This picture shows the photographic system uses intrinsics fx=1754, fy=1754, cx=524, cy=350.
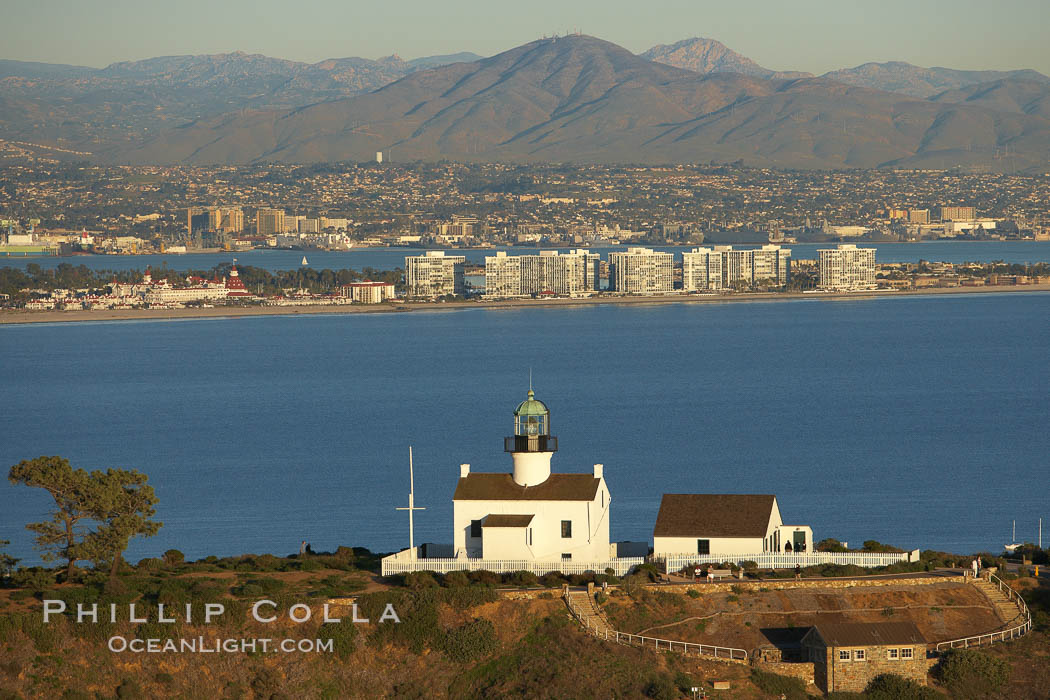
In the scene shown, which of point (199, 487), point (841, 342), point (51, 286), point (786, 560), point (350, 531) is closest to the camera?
point (786, 560)

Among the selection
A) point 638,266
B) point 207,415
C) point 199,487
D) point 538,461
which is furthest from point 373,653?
point 638,266

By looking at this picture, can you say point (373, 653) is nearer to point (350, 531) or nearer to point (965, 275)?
point (350, 531)

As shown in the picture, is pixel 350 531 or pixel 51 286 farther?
pixel 51 286

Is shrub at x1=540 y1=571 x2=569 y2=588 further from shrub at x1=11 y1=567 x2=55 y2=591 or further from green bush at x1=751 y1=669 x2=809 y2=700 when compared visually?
shrub at x1=11 y1=567 x2=55 y2=591

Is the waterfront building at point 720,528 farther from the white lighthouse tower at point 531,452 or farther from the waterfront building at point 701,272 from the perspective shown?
the waterfront building at point 701,272

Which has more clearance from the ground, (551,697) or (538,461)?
(538,461)

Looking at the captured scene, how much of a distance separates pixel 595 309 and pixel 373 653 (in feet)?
330

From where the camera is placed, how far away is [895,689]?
1639 cm

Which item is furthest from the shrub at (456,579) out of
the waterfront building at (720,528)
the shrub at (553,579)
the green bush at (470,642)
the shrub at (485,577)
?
the waterfront building at (720,528)

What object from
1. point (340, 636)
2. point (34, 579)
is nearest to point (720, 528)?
point (340, 636)

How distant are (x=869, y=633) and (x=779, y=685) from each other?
1.03 m

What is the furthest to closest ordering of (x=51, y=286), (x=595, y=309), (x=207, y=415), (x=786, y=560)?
(x=51, y=286) → (x=595, y=309) → (x=207, y=415) → (x=786, y=560)

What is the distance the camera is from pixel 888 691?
16.4 meters

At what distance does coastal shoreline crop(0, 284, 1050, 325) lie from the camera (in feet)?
364
